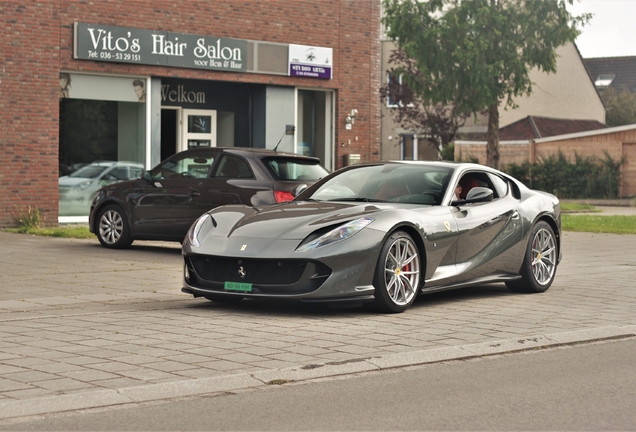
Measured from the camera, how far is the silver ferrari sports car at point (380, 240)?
27.7ft

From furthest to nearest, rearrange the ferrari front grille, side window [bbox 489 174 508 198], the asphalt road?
side window [bbox 489 174 508 198] → the ferrari front grille → the asphalt road

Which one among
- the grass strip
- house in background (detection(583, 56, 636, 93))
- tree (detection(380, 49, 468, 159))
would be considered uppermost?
house in background (detection(583, 56, 636, 93))

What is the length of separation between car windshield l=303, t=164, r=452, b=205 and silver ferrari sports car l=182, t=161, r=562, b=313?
0.01 metres

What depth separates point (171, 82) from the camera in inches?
912

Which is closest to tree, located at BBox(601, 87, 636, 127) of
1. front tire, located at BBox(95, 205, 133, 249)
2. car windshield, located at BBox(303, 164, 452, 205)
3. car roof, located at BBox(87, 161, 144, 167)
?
car roof, located at BBox(87, 161, 144, 167)

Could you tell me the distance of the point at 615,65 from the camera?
74.2 metres

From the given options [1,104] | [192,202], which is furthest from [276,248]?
[1,104]

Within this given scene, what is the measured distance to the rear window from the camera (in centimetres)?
1443

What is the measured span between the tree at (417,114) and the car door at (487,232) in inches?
1545

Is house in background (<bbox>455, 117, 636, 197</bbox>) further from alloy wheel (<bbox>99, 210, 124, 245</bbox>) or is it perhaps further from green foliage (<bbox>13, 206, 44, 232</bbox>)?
alloy wheel (<bbox>99, 210, 124, 245</bbox>)

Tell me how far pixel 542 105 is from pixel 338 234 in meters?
47.7

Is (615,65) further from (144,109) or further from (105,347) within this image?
(105,347)

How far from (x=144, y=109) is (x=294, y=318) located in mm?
14632

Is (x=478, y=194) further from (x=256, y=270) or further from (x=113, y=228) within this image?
(x=113, y=228)
